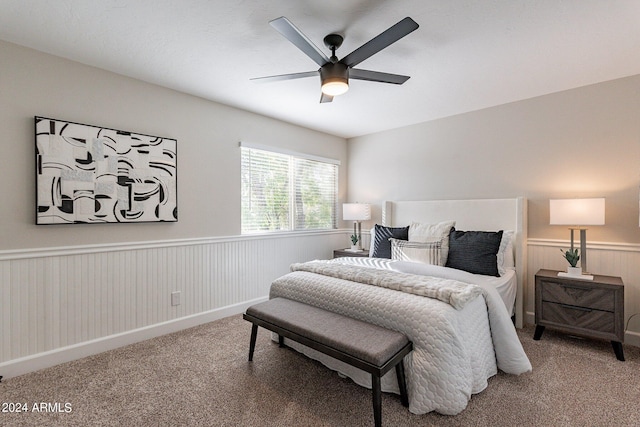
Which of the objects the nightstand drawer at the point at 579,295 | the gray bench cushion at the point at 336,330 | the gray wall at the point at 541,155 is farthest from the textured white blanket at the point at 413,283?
the gray wall at the point at 541,155

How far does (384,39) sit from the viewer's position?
1707 mm

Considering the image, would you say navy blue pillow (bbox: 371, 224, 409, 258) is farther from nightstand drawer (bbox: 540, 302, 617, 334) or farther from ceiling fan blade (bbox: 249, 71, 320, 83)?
ceiling fan blade (bbox: 249, 71, 320, 83)

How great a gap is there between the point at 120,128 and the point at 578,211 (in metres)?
4.14

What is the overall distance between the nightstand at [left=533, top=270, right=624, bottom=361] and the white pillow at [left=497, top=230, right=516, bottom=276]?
32 centimetres

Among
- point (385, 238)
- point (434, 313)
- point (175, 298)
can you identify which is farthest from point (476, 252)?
point (175, 298)

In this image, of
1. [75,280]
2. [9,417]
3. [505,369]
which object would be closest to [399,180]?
[505,369]

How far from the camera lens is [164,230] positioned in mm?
2977

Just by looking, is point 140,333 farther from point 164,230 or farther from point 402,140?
point 402,140

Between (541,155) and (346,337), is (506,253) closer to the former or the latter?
(541,155)

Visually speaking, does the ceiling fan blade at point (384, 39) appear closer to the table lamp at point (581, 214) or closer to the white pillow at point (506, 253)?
the table lamp at point (581, 214)

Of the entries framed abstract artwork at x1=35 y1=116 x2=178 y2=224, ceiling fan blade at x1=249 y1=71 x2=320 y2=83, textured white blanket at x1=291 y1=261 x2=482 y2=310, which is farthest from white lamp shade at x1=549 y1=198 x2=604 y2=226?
framed abstract artwork at x1=35 y1=116 x2=178 y2=224

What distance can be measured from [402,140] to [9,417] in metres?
4.54

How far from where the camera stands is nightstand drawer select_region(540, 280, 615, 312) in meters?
2.47

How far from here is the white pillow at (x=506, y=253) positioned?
10.0 ft
